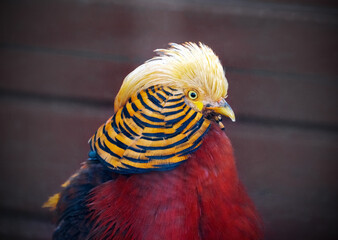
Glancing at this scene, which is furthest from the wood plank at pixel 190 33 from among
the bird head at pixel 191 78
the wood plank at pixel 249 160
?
the bird head at pixel 191 78

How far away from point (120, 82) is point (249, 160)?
884 mm

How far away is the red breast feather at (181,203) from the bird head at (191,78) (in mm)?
115

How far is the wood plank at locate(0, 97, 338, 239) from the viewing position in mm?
1771

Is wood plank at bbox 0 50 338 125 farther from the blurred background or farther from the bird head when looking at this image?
the bird head

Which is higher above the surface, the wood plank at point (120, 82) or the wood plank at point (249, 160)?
the wood plank at point (120, 82)

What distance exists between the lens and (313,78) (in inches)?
65.3

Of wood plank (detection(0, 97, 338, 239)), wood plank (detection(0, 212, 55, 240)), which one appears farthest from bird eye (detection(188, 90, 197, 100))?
wood plank (detection(0, 212, 55, 240))

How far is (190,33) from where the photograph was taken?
165cm

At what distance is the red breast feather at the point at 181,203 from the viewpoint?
0.98m

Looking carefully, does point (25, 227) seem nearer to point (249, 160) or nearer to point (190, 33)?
point (249, 160)

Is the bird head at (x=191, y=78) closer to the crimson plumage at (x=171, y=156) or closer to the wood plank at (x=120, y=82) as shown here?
the crimson plumage at (x=171, y=156)

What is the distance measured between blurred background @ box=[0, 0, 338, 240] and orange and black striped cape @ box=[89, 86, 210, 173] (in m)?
0.73

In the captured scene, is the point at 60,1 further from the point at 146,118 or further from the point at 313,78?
the point at 313,78

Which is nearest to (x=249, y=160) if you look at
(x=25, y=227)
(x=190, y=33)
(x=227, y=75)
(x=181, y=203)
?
(x=227, y=75)
